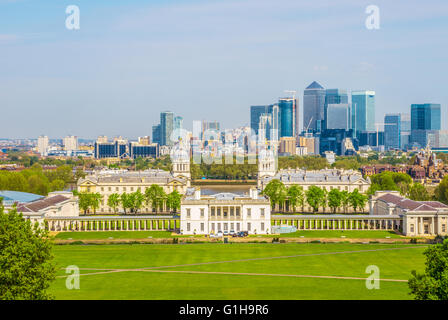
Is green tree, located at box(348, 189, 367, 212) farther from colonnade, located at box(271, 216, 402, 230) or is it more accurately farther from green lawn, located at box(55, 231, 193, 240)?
green lawn, located at box(55, 231, 193, 240)

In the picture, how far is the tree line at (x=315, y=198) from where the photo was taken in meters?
Result: 86.1

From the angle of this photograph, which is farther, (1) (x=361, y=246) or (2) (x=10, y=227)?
(1) (x=361, y=246)

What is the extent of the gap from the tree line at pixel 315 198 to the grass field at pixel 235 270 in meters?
26.3

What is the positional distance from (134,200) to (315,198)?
84.2ft

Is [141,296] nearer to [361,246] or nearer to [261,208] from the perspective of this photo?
[361,246]

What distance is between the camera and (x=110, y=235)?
69.9 metres

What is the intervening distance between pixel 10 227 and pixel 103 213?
60.1 meters

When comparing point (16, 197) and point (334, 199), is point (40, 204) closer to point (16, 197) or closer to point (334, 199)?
point (16, 197)

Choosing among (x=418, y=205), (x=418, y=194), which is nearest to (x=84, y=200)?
(x=418, y=205)

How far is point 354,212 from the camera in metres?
91.3

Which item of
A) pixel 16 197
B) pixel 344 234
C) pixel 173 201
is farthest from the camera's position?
pixel 173 201

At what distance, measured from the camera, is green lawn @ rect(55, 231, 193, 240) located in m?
67.5

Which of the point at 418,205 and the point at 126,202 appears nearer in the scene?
the point at 418,205
